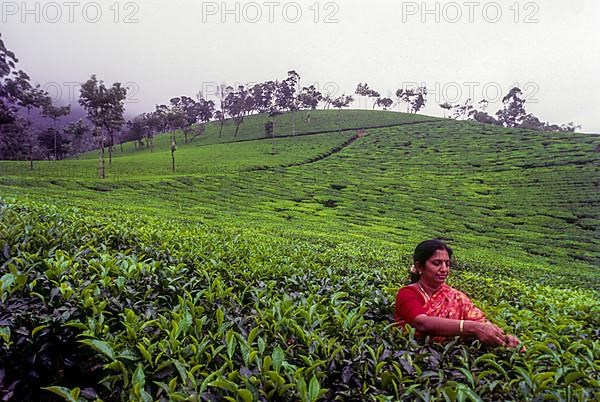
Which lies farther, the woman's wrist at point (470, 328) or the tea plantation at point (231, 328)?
the woman's wrist at point (470, 328)

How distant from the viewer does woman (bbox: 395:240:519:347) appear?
109 inches

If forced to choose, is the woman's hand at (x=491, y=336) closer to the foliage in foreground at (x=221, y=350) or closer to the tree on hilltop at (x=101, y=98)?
the foliage in foreground at (x=221, y=350)

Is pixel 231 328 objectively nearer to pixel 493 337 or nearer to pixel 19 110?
pixel 493 337

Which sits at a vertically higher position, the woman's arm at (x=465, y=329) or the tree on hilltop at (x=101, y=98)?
the tree on hilltop at (x=101, y=98)

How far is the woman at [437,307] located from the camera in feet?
9.06

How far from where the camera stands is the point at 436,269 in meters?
3.38

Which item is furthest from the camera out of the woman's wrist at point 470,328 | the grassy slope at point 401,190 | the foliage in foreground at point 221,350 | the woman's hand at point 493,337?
the grassy slope at point 401,190

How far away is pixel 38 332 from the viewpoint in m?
2.50

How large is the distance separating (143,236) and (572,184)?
41.2 metres

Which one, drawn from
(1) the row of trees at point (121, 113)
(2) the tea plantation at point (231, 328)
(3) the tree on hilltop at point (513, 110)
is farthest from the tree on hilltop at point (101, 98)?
(3) the tree on hilltop at point (513, 110)

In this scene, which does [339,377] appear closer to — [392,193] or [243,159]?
[392,193]

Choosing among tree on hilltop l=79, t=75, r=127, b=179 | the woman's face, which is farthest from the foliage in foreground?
tree on hilltop l=79, t=75, r=127, b=179

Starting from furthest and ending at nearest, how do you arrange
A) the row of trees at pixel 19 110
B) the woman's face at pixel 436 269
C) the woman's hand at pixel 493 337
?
the row of trees at pixel 19 110, the woman's face at pixel 436 269, the woman's hand at pixel 493 337

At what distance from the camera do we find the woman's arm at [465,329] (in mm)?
2682
